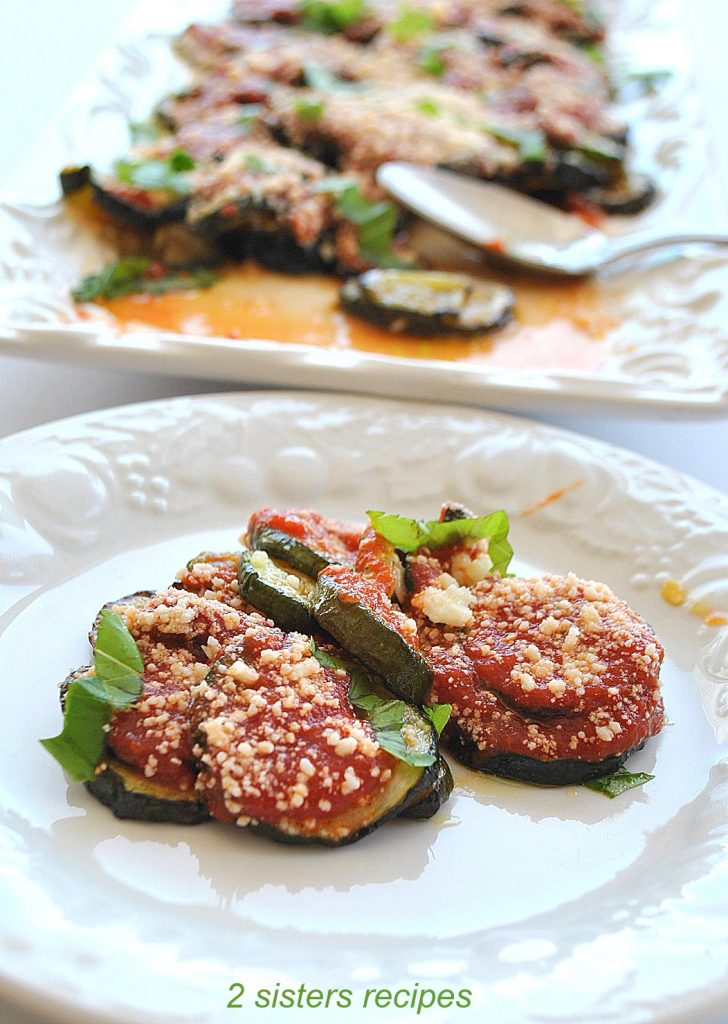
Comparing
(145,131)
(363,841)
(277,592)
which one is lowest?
(363,841)

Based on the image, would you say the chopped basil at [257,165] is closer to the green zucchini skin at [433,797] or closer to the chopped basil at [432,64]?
the chopped basil at [432,64]

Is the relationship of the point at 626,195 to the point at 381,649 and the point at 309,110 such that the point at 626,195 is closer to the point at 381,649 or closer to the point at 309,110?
the point at 309,110

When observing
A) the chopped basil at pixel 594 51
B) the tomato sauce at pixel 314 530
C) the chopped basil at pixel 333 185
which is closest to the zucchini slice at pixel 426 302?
the chopped basil at pixel 333 185

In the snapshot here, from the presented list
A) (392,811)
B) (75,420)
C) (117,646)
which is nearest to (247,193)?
(75,420)

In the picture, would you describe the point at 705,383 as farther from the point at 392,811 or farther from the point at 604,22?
the point at 604,22

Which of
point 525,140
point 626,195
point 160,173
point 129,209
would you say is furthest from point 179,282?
point 626,195

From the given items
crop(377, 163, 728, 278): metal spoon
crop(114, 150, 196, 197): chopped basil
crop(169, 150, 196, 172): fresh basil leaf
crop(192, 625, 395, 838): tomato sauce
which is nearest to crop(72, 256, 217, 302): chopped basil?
crop(114, 150, 196, 197): chopped basil
